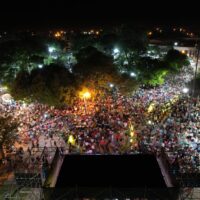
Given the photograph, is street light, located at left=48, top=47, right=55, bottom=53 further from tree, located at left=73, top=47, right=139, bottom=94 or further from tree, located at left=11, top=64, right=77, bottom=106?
tree, located at left=11, top=64, right=77, bottom=106

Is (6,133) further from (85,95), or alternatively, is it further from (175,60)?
(175,60)

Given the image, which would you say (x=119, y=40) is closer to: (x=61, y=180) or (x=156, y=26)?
(x=156, y=26)

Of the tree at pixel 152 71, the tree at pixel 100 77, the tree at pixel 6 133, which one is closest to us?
the tree at pixel 6 133

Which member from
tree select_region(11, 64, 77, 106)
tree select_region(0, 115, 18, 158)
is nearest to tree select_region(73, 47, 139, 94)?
tree select_region(11, 64, 77, 106)

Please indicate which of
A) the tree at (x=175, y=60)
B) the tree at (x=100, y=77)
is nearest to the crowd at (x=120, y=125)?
the tree at (x=100, y=77)

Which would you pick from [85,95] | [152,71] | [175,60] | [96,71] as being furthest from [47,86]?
[175,60]

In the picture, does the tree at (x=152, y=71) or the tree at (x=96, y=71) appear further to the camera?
the tree at (x=152, y=71)

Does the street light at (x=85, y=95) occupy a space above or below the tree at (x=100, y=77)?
below

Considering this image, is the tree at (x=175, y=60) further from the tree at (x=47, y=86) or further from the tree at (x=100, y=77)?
the tree at (x=47, y=86)

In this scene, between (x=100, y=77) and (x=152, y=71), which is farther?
(x=152, y=71)
